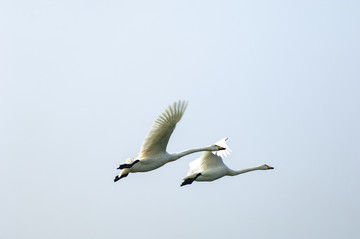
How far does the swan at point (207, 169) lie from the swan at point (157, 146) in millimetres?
1820

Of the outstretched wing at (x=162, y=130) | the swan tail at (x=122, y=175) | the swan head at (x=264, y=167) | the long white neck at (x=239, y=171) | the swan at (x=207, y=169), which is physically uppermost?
the outstretched wing at (x=162, y=130)

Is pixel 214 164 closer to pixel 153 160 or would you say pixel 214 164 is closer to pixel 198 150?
pixel 198 150

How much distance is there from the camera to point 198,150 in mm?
38781

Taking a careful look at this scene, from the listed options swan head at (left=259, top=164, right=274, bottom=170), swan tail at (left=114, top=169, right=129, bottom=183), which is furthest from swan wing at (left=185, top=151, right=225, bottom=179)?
swan tail at (left=114, top=169, right=129, bottom=183)

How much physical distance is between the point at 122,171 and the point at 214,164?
16.8 feet

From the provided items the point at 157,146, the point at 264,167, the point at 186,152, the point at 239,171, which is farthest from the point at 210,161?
the point at 157,146

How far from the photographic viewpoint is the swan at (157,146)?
3400cm

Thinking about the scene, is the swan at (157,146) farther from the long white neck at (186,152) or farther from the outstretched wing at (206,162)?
the outstretched wing at (206,162)

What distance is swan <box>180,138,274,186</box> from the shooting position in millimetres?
39094

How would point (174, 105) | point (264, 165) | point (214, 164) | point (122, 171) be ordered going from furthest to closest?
point (264, 165) → point (214, 164) → point (122, 171) → point (174, 105)

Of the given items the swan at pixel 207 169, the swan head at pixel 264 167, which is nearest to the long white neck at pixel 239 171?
the swan at pixel 207 169

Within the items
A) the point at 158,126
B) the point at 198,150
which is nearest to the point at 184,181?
the point at 198,150

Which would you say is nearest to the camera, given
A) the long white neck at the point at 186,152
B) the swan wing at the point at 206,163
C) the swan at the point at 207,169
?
the long white neck at the point at 186,152

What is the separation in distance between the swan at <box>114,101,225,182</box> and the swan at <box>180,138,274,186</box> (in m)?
1.82
